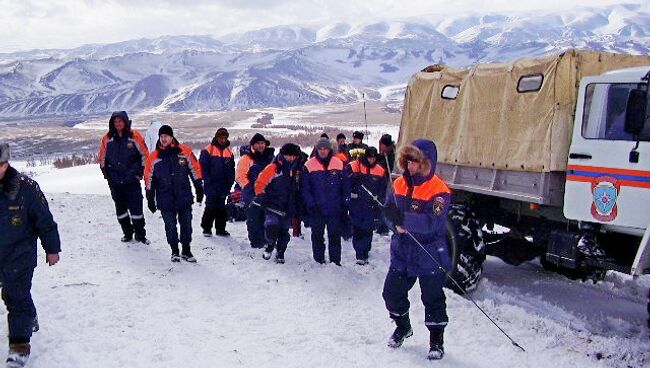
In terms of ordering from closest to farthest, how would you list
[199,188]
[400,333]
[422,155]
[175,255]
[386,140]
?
[422,155]
[400,333]
[175,255]
[199,188]
[386,140]

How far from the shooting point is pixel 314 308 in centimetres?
610

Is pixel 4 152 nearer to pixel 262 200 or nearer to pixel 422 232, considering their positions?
pixel 422 232

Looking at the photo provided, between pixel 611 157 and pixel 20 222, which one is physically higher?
pixel 611 157

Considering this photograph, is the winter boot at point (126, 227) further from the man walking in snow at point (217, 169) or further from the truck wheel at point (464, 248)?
the truck wheel at point (464, 248)

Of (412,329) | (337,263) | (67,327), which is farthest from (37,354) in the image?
(337,263)

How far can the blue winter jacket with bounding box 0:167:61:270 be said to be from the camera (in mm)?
4387

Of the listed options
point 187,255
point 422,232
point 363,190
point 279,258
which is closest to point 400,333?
point 422,232

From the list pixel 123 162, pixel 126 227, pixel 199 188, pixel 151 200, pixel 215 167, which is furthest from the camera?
pixel 215 167

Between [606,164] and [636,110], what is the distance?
0.65 meters

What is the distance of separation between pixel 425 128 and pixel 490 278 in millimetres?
2204

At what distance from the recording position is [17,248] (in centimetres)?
445

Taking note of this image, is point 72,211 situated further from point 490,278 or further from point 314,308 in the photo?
point 490,278

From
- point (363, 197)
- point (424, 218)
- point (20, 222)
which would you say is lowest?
point (363, 197)

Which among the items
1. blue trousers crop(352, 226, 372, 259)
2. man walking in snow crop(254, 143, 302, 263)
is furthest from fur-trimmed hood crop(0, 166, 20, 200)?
blue trousers crop(352, 226, 372, 259)
